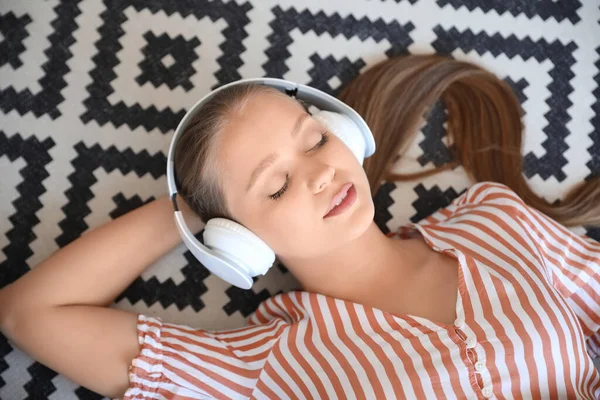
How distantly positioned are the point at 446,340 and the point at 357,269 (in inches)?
7.7

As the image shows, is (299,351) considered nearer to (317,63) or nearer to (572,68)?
(317,63)

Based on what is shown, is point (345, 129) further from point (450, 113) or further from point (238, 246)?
point (450, 113)

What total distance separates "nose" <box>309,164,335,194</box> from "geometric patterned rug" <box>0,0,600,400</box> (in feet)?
1.23

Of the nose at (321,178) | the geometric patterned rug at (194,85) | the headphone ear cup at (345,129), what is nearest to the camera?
the nose at (321,178)

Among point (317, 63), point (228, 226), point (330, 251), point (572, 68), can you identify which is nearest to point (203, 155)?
point (228, 226)

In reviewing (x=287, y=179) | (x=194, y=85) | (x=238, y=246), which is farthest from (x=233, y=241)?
(x=194, y=85)

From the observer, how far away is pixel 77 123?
1.17 meters

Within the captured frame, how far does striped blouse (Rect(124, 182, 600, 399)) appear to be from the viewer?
2.77ft

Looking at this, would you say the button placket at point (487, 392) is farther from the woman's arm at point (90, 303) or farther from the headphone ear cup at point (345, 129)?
the woman's arm at point (90, 303)

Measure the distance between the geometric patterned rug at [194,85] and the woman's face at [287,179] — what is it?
12.3 inches

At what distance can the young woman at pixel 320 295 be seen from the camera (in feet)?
2.75

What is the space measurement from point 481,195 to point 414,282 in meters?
0.26

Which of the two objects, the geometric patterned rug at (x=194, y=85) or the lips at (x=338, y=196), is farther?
the geometric patterned rug at (x=194, y=85)

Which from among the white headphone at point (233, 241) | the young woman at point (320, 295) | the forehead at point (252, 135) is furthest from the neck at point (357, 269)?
the forehead at point (252, 135)
